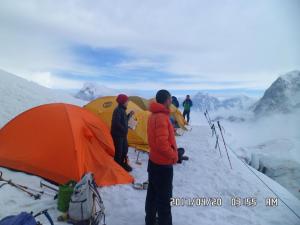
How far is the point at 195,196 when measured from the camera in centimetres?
796

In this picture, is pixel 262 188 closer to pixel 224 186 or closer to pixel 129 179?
pixel 224 186

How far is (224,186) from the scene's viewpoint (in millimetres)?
8852

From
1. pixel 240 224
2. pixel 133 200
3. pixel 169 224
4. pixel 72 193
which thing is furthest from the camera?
pixel 133 200

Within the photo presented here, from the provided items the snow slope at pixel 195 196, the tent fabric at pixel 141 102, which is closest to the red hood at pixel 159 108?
the snow slope at pixel 195 196

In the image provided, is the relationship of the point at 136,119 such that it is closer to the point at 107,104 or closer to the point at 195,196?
the point at 107,104

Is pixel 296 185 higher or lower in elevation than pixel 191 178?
lower

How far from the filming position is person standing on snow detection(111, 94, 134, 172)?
8.87 m

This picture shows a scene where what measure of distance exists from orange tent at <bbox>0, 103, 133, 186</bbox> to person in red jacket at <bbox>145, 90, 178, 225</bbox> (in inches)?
100

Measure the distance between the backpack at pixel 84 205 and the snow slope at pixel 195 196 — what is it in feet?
1.57

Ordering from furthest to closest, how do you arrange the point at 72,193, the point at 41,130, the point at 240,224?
1. the point at 41,130
2. the point at 240,224
3. the point at 72,193

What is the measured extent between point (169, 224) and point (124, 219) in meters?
1.12

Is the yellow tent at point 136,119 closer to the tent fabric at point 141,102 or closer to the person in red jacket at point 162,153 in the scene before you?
the tent fabric at point 141,102

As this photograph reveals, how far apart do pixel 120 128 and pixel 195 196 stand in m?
2.88

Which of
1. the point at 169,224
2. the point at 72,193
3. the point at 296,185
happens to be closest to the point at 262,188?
the point at 169,224
